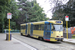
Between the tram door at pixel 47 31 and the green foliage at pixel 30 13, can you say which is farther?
the green foliage at pixel 30 13

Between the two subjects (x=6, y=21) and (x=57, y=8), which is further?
(x=6, y=21)

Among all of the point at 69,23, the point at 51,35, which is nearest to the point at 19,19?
the point at 69,23

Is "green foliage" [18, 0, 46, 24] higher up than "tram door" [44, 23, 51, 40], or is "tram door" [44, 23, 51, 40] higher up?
"green foliage" [18, 0, 46, 24]

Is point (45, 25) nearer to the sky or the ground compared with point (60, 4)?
nearer to the ground

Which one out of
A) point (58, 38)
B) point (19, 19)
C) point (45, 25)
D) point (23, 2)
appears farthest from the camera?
point (23, 2)

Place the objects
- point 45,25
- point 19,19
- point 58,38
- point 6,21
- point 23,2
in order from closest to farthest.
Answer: point 58,38, point 45,25, point 6,21, point 19,19, point 23,2

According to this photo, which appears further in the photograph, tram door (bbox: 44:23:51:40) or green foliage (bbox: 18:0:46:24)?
green foliage (bbox: 18:0:46:24)

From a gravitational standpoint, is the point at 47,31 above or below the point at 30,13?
below

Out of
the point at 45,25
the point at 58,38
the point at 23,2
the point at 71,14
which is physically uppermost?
the point at 23,2

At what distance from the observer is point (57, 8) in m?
22.0

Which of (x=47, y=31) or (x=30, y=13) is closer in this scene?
(x=47, y=31)

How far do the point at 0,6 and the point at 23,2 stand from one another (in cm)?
4123

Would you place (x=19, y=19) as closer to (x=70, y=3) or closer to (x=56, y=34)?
(x=70, y=3)

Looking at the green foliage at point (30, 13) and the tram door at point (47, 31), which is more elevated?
the green foliage at point (30, 13)
